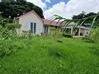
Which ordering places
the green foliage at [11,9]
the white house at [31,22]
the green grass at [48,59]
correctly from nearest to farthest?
the green grass at [48,59] → the white house at [31,22] → the green foliage at [11,9]

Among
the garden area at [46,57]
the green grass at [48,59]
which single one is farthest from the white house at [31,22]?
the green grass at [48,59]

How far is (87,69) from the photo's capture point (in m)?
7.60

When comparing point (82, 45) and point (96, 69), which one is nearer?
point (96, 69)

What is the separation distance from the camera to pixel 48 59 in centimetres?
827

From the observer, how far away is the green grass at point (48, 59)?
7.30 meters

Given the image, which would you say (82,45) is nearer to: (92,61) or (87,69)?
(92,61)

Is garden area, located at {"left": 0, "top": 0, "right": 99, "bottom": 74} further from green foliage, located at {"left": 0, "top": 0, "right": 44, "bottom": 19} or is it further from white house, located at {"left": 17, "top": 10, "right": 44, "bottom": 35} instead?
green foliage, located at {"left": 0, "top": 0, "right": 44, "bottom": 19}

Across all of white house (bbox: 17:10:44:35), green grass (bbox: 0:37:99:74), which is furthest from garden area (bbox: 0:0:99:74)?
white house (bbox: 17:10:44:35)

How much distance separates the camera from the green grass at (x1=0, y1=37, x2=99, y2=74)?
730 centimetres

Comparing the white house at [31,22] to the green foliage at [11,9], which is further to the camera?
the green foliage at [11,9]

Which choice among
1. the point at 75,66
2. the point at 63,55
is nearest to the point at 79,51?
the point at 63,55

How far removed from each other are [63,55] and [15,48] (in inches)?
55.1

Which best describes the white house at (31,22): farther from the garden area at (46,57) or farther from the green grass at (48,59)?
the green grass at (48,59)

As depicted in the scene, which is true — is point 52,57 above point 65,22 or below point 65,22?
below
